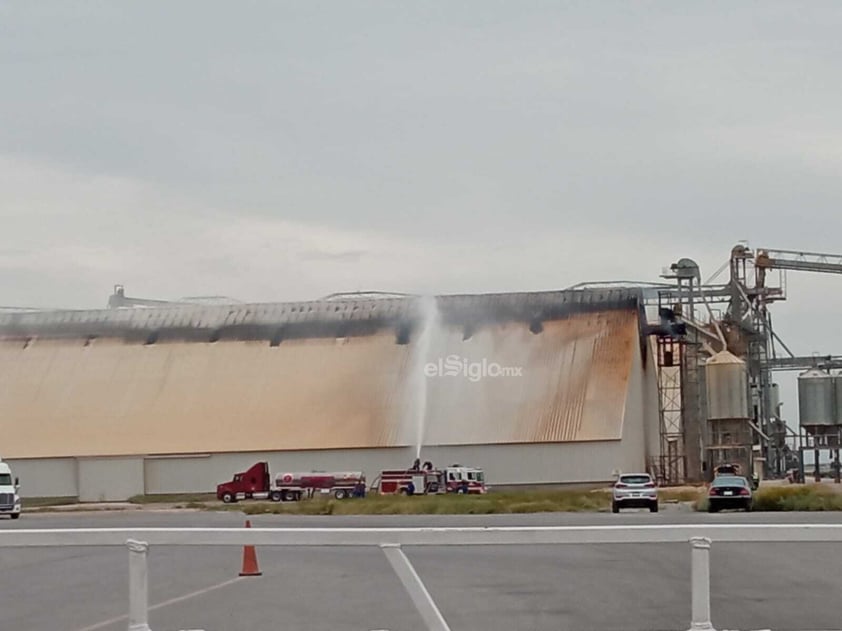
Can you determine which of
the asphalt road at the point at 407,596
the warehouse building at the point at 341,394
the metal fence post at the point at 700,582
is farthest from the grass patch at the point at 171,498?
the metal fence post at the point at 700,582

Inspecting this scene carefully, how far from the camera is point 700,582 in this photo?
8.01 metres

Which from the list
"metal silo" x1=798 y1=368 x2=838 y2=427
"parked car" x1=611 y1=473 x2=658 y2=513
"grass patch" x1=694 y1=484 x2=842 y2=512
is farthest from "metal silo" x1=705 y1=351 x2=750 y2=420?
"parked car" x1=611 y1=473 x2=658 y2=513

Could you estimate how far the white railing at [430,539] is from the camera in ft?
26.0

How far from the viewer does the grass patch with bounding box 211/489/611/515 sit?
5294cm

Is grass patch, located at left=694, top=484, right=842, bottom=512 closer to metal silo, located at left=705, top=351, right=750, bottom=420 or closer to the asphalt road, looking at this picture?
metal silo, located at left=705, top=351, right=750, bottom=420

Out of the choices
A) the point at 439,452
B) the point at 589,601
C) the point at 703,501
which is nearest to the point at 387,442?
the point at 439,452

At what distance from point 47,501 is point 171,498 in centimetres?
636

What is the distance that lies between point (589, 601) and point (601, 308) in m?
64.0

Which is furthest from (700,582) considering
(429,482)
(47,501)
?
(47,501)

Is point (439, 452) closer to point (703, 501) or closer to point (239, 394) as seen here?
point (239, 394)

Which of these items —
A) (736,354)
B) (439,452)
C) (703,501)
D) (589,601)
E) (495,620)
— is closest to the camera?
(495,620)

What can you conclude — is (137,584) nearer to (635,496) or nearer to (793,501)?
(635,496)

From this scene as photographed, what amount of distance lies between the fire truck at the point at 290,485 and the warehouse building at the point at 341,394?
3.13 m

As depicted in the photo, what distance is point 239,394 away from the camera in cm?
7388
